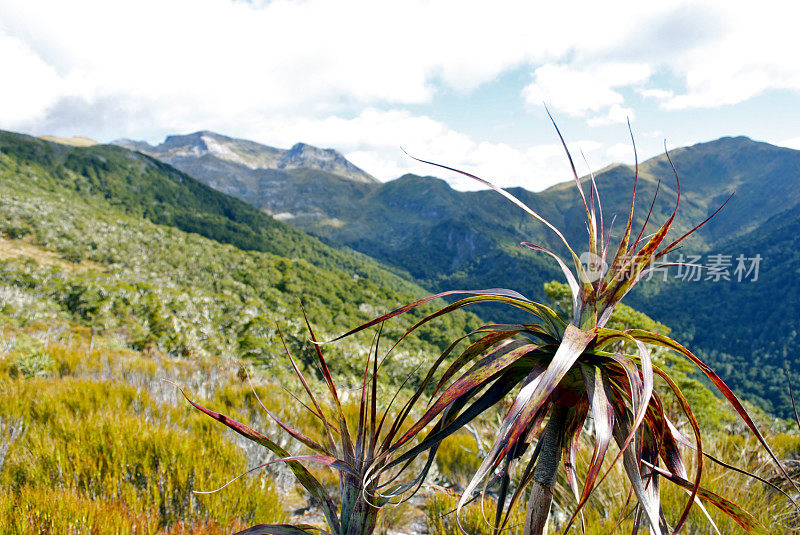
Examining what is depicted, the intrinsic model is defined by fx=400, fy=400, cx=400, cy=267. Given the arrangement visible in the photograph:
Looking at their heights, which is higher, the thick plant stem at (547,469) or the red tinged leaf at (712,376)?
the red tinged leaf at (712,376)

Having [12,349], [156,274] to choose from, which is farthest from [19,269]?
[12,349]

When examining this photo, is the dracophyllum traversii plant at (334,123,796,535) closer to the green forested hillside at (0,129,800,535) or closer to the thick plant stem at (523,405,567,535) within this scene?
the thick plant stem at (523,405,567,535)

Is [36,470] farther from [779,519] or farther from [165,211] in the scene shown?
[165,211]

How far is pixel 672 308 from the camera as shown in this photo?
145 meters

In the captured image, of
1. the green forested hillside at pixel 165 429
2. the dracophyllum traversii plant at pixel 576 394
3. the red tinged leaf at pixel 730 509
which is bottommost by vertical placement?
the green forested hillside at pixel 165 429

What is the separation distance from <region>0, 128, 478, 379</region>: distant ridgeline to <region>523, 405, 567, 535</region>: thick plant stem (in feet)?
4.85

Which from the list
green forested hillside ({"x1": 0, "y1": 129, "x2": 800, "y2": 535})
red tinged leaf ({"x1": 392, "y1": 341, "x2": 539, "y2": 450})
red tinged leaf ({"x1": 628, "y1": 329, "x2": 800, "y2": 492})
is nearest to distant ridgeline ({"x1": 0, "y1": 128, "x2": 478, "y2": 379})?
green forested hillside ({"x1": 0, "y1": 129, "x2": 800, "y2": 535})

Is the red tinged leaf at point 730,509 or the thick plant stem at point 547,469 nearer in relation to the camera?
the red tinged leaf at point 730,509

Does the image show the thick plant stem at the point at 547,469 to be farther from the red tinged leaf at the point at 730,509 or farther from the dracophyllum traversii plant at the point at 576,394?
the red tinged leaf at the point at 730,509

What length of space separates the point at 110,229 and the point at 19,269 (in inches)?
1162

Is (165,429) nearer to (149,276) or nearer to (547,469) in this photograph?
(547,469)

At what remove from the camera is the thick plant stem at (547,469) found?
2.87ft

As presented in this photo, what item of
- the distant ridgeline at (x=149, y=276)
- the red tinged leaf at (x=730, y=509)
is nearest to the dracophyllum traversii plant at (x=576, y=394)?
the red tinged leaf at (x=730, y=509)

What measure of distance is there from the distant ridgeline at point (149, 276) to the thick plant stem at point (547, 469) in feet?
4.85
